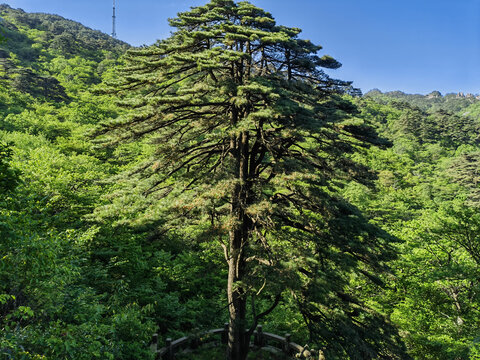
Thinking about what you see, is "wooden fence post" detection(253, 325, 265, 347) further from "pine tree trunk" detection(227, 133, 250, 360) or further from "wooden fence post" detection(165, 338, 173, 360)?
"wooden fence post" detection(165, 338, 173, 360)

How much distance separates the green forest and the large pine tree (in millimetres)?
57

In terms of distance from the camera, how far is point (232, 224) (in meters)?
7.09

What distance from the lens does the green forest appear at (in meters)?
5.70

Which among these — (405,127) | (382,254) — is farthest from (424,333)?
(405,127)

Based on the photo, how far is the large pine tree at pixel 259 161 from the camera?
676 centimetres

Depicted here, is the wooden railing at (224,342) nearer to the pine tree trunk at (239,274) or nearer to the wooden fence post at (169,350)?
the wooden fence post at (169,350)

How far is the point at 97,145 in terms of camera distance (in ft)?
25.5

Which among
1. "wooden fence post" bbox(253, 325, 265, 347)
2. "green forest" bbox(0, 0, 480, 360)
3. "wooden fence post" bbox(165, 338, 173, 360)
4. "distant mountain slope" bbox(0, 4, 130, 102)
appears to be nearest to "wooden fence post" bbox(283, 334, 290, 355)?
"green forest" bbox(0, 0, 480, 360)

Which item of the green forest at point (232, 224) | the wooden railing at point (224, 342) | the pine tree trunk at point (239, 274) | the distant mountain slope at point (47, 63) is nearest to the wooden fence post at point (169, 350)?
the wooden railing at point (224, 342)

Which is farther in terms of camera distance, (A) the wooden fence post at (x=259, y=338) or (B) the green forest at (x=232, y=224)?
(A) the wooden fence post at (x=259, y=338)

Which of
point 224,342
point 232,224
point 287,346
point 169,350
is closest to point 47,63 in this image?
point 169,350

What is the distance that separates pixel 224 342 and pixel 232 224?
739 cm

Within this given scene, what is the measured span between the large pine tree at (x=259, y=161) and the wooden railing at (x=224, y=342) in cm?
272

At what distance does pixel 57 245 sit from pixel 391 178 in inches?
1487
